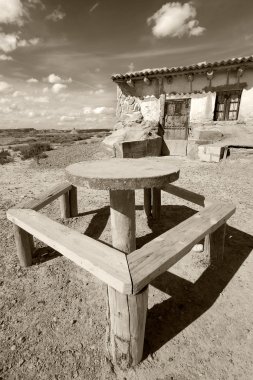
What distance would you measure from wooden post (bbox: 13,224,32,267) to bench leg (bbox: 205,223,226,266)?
6.95ft

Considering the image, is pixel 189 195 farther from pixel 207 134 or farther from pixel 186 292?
pixel 207 134

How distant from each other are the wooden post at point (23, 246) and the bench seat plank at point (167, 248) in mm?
1560

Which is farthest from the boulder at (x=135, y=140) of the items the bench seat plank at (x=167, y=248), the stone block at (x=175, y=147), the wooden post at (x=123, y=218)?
the bench seat plank at (x=167, y=248)

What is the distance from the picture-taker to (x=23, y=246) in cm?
261

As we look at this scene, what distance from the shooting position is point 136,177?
212 centimetres

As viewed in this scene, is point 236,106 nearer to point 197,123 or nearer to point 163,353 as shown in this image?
point 197,123

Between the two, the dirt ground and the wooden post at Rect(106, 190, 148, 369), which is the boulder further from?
the wooden post at Rect(106, 190, 148, 369)

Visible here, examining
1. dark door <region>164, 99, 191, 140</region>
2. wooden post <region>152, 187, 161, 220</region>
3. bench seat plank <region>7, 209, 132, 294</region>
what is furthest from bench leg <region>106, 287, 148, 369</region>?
dark door <region>164, 99, 191, 140</region>

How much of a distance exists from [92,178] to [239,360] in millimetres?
1830

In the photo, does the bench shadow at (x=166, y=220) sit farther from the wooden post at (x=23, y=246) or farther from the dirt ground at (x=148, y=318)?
the wooden post at (x=23, y=246)

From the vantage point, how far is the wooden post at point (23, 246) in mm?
2586

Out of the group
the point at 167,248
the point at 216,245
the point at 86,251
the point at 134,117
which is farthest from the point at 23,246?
the point at 134,117

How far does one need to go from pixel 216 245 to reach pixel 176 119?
26.3 feet

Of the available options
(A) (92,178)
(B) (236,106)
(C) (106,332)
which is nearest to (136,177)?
(A) (92,178)
